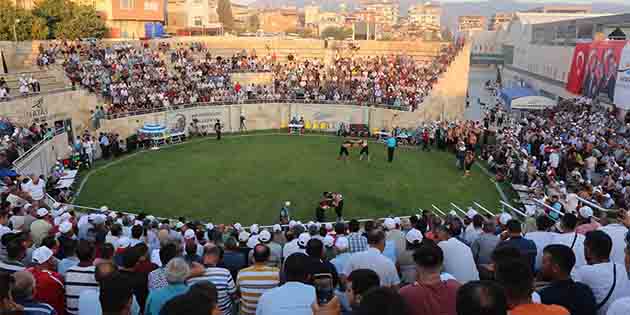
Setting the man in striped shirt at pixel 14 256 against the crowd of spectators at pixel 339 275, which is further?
the man in striped shirt at pixel 14 256

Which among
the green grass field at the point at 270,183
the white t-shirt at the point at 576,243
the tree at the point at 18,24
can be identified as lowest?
the green grass field at the point at 270,183

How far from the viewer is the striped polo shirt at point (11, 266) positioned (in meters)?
6.33

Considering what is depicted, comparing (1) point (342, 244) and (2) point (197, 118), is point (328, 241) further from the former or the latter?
(2) point (197, 118)

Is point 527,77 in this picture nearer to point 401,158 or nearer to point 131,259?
point 401,158


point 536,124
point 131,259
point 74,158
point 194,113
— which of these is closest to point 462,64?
point 536,124

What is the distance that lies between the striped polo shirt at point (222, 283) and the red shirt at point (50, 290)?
164 cm

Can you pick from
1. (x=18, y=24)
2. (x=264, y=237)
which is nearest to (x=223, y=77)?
(x=18, y=24)

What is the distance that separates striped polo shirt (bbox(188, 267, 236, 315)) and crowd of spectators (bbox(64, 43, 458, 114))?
78.9 ft

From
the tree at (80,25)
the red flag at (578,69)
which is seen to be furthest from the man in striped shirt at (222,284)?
the tree at (80,25)

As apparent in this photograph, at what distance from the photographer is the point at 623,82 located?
84.2ft

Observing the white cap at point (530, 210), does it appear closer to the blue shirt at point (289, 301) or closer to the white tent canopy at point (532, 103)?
the blue shirt at point (289, 301)

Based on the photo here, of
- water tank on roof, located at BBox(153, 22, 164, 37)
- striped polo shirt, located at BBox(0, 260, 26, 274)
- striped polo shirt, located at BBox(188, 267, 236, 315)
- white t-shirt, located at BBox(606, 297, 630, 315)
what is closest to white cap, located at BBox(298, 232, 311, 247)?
striped polo shirt, located at BBox(188, 267, 236, 315)

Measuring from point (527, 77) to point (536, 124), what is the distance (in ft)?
111

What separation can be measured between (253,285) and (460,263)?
2.74 m
